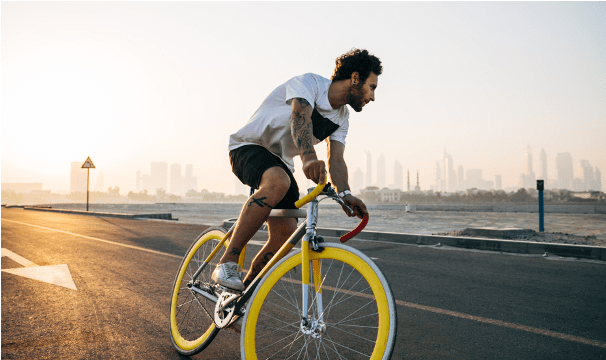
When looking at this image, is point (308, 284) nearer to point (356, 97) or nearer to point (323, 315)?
point (323, 315)

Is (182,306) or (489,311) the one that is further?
(489,311)

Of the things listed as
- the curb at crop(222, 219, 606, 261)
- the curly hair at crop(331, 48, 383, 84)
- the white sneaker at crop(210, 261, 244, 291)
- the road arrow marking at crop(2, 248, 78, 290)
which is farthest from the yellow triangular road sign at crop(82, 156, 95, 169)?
the curly hair at crop(331, 48, 383, 84)

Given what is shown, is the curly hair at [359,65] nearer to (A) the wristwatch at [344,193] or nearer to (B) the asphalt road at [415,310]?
(A) the wristwatch at [344,193]

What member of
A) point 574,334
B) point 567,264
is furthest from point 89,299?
point 567,264

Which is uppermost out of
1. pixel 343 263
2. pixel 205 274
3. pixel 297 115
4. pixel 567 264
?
pixel 297 115

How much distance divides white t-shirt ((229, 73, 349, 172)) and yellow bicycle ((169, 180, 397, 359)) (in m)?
0.41

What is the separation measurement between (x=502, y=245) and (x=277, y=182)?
6912 mm

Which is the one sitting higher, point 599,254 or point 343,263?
point 343,263

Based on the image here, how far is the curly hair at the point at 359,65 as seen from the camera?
2062mm

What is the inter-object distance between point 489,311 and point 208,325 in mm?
2612

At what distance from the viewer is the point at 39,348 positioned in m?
2.52

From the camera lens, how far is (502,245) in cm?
741

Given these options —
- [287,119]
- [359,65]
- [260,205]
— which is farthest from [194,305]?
[359,65]

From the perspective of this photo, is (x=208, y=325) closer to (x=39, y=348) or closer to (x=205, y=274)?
(x=205, y=274)
